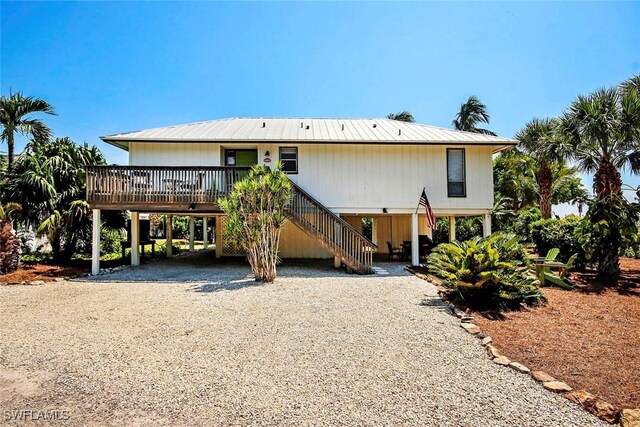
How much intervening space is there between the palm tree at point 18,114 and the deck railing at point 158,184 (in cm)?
600

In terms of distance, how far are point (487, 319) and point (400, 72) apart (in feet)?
35.5

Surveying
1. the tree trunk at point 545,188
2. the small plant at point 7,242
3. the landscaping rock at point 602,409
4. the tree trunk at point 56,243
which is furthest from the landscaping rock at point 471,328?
the tree trunk at point 545,188

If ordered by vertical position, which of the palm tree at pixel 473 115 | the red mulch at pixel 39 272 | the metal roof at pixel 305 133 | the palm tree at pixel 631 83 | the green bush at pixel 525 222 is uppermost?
the palm tree at pixel 473 115

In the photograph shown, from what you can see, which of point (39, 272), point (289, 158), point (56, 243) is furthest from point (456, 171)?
point (56, 243)

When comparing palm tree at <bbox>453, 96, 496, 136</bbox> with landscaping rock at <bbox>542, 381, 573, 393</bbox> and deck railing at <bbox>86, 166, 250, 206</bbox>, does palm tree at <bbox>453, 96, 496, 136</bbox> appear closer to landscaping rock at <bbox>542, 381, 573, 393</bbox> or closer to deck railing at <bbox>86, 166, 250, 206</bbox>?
deck railing at <bbox>86, 166, 250, 206</bbox>

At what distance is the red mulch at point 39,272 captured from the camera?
34.7 ft

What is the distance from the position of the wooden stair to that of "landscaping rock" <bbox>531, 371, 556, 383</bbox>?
7410 millimetres

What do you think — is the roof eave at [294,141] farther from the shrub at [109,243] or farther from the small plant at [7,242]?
the shrub at [109,243]

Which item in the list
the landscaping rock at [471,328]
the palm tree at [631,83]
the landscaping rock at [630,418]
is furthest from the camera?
the palm tree at [631,83]

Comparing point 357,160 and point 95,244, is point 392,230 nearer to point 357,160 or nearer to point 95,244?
point 357,160

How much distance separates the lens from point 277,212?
9.98 metres

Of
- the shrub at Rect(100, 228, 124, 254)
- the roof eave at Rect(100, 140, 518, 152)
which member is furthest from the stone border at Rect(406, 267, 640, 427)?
the shrub at Rect(100, 228, 124, 254)

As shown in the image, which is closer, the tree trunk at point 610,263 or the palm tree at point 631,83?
the tree trunk at point 610,263

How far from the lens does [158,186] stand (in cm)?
1178
